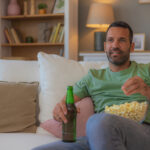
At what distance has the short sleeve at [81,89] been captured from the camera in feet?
6.04

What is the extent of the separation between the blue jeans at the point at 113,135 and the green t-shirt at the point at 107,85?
1.28 feet

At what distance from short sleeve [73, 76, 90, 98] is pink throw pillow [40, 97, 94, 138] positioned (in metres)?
0.04

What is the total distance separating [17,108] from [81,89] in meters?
0.42

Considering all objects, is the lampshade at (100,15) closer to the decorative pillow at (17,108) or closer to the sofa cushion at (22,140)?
the decorative pillow at (17,108)

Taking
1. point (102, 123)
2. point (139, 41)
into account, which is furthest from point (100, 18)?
point (102, 123)

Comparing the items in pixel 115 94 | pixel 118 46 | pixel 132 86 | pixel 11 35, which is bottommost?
pixel 115 94

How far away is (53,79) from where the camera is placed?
197 cm

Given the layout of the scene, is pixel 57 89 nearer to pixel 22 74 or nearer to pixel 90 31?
pixel 22 74

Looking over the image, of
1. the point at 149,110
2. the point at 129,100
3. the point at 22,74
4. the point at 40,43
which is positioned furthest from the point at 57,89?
the point at 40,43

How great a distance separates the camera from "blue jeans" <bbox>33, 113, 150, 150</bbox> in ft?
3.92

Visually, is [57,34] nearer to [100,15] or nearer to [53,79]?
[100,15]

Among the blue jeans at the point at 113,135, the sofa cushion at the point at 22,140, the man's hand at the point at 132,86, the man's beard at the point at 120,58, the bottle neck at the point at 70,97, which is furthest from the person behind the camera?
the man's beard at the point at 120,58

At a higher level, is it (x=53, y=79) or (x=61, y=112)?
(x=53, y=79)

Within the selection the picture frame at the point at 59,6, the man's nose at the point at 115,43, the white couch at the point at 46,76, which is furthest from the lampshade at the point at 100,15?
the man's nose at the point at 115,43
